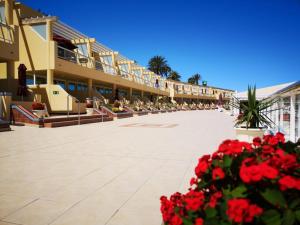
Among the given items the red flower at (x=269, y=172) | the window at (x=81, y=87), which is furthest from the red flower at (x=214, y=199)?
the window at (x=81, y=87)

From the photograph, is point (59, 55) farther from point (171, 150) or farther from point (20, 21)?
Result: point (171, 150)

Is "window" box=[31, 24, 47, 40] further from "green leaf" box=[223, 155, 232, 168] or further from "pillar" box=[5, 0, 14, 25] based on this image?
"green leaf" box=[223, 155, 232, 168]

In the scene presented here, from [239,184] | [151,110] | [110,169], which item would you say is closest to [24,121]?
[110,169]

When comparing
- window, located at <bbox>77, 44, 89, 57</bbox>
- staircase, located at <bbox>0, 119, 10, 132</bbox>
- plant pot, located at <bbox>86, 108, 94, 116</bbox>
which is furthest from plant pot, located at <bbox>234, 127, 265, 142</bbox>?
window, located at <bbox>77, 44, 89, 57</bbox>

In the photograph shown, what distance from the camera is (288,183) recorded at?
4.62 ft

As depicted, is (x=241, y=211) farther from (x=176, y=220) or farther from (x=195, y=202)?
(x=176, y=220)

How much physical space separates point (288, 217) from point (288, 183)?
18 cm

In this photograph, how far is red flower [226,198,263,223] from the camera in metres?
1.37

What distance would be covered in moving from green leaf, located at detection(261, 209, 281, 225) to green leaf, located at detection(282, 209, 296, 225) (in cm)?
3

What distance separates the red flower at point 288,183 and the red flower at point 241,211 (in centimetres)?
19

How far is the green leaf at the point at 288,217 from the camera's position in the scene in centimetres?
137

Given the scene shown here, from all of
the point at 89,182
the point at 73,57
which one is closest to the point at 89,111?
the point at 73,57

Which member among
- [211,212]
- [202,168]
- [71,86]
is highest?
[71,86]

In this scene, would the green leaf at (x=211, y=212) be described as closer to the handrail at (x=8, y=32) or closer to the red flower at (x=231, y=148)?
the red flower at (x=231, y=148)
